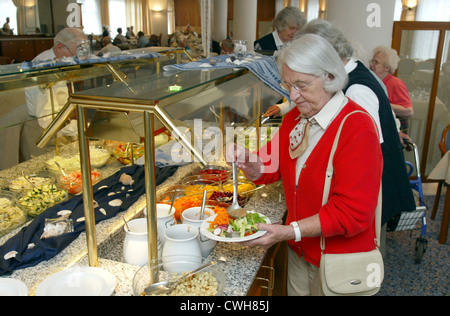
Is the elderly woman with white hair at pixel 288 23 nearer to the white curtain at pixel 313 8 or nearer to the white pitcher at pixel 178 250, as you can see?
the white pitcher at pixel 178 250

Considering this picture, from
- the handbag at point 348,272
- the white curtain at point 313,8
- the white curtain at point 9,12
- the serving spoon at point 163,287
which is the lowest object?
the handbag at point 348,272

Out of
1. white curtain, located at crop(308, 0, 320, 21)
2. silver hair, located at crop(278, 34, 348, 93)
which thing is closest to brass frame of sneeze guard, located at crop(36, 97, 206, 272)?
silver hair, located at crop(278, 34, 348, 93)

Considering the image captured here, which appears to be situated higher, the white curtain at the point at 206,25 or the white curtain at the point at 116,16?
the white curtain at the point at 116,16

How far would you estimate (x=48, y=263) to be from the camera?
5.02ft

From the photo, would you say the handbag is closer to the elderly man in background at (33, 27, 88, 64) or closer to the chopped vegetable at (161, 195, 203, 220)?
the chopped vegetable at (161, 195, 203, 220)

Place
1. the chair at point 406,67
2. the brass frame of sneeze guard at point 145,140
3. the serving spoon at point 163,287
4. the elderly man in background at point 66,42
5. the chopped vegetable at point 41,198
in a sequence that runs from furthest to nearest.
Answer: the chair at point 406,67, the elderly man in background at point 66,42, the chopped vegetable at point 41,198, the serving spoon at point 163,287, the brass frame of sneeze guard at point 145,140

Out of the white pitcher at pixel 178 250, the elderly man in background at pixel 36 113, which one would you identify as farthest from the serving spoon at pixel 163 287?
the elderly man in background at pixel 36 113

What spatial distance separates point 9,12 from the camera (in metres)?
13.3

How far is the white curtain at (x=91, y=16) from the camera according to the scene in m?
15.2

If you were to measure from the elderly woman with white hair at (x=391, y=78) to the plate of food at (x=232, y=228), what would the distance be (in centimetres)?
325

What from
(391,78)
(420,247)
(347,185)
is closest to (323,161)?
(347,185)

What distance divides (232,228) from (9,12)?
1472 cm

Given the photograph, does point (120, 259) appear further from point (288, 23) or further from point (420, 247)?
point (288, 23)

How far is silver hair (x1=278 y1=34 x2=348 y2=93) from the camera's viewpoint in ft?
4.78
